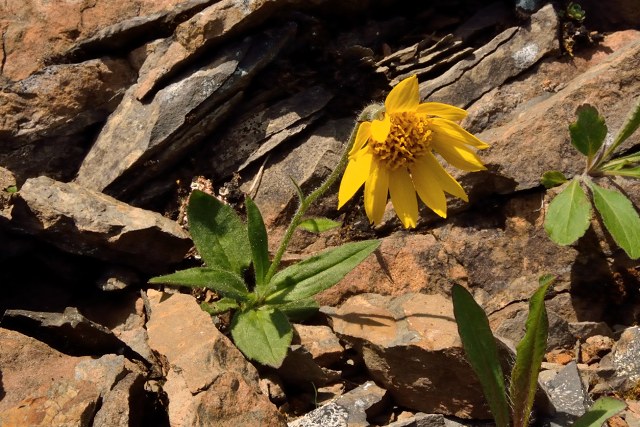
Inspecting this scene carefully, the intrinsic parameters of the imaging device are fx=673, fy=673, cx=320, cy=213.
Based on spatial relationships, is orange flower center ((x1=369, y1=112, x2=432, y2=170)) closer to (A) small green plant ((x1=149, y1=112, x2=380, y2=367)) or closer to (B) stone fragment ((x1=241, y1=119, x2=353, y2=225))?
(A) small green plant ((x1=149, y1=112, x2=380, y2=367))

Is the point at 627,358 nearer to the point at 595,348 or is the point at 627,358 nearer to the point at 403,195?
the point at 595,348

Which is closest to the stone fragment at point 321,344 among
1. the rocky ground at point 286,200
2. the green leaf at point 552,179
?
the rocky ground at point 286,200

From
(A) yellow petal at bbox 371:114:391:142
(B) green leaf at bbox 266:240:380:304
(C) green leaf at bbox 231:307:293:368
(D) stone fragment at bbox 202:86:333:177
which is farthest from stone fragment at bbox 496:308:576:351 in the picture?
(D) stone fragment at bbox 202:86:333:177

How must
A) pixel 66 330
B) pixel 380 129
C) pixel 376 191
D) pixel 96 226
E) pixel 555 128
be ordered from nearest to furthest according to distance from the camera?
pixel 380 129, pixel 66 330, pixel 376 191, pixel 96 226, pixel 555 128

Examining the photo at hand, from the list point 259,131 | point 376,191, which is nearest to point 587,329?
point 376,191

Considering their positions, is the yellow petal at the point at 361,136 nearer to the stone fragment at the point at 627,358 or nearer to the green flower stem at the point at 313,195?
the green flower stem at the point at 313,195

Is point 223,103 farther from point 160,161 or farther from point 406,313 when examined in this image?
point 406,313
